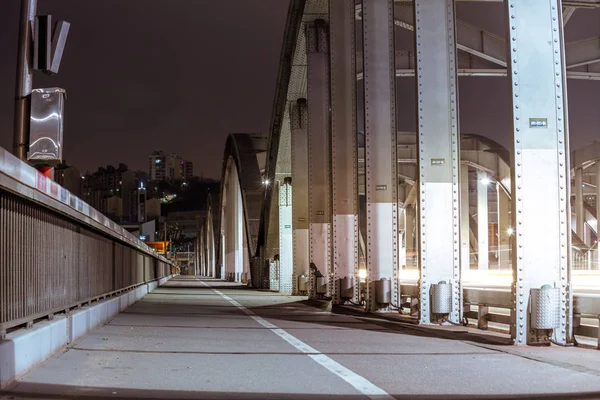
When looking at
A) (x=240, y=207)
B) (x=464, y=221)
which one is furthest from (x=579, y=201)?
(x=240, y=207)

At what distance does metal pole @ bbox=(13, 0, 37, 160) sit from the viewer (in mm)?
9867

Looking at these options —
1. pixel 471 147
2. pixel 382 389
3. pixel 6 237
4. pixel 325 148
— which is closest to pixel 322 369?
pixel 382 389

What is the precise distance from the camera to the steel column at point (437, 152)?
15.3 meters

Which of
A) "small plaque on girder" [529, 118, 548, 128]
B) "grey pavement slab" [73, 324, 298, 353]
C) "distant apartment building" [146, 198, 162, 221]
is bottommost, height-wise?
"grey pavement slab" [73, 324, 298, 353]

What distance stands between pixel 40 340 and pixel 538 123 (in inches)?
291

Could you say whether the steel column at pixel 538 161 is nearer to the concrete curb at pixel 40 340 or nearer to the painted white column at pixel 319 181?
the concrete curb at pixel 40 340

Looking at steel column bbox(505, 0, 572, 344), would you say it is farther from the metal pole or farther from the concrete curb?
the metal pole

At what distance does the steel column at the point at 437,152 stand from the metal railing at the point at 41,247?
6.02 metres

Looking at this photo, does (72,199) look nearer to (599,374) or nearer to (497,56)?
(599,374)

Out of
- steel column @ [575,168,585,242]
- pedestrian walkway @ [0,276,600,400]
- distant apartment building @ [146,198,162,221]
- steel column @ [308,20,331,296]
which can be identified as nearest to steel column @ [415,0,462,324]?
pedestrian walkway @ [0,276,600,400]

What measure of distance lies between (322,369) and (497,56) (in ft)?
78.7

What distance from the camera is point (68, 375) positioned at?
7.80m

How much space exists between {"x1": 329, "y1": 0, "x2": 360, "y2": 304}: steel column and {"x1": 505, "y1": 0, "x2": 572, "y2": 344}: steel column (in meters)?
11.6

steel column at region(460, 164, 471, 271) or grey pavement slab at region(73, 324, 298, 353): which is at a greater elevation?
steel column at region(460, 164, 471, 271)
